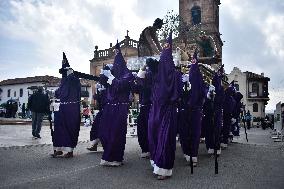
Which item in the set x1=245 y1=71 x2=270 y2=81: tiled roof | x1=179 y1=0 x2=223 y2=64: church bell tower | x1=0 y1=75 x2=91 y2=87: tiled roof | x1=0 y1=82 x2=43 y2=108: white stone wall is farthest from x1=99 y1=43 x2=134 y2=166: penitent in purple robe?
x1=0 y1=82 x2=43 y2=108: white stone wall

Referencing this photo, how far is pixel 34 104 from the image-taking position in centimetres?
1348

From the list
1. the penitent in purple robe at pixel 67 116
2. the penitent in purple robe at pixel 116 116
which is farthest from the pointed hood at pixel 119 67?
the penitent in purple robe at pixel 67 116

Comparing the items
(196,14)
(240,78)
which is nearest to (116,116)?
(196,14)

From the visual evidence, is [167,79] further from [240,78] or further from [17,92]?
[17,92]

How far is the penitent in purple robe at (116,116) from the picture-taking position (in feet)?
22.8

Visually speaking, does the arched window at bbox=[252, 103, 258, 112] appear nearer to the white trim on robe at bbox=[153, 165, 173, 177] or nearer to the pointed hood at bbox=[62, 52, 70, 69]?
the pointed hood at bbox=[62, 52, 70, 69]

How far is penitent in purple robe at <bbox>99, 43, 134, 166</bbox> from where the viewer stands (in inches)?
274

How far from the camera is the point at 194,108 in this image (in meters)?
7.71

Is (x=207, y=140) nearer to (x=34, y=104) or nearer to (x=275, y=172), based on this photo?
(x=275, y=172)

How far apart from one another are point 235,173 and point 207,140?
2996 millimetres

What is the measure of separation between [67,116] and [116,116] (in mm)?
1637

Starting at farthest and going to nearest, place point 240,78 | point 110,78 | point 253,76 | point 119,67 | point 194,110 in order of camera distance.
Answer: point 253,76
point 240,78
point 194,110
point 119,67
point 110,78

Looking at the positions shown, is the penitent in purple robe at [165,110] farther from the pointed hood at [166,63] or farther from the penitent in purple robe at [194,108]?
the penitent in purple robe at [194,108]

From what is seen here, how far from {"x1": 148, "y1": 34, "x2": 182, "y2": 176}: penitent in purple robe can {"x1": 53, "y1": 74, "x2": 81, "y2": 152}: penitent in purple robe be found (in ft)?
8.37
